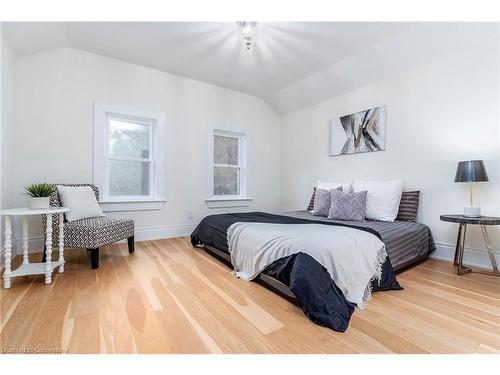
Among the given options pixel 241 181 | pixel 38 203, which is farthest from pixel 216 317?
pixel 241 181

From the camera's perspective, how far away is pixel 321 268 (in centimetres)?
151

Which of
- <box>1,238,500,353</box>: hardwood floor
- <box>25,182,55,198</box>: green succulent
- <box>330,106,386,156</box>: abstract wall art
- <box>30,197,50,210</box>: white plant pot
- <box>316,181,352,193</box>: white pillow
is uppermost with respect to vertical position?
<box>330,106,386,156</box>: abstract wall art

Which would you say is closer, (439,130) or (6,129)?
(6,129)

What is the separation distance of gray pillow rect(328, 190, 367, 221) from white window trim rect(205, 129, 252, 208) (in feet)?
5.92

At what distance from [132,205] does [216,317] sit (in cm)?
241

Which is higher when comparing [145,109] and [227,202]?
[145,109]

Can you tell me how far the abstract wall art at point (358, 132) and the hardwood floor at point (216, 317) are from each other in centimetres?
179

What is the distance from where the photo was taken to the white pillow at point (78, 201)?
98.1 inches

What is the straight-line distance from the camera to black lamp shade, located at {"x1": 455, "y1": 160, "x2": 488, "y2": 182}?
2.14 metres

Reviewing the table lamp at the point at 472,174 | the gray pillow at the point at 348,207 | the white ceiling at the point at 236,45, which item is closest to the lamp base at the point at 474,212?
the table lamp at the point at 472,174

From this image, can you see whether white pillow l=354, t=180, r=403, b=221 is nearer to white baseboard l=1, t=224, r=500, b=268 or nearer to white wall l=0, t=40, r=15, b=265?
white baseboard l=1, t=224, r=500, b=268

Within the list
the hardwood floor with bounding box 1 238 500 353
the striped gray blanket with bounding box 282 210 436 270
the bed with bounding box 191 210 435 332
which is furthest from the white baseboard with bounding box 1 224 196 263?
the striped gray blanket with bounding box 282 210 436 270

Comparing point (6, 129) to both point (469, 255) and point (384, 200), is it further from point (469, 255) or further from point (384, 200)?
point (469, 255)

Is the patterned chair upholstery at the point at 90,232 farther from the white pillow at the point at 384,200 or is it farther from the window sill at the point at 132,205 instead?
the white pillow at the point at 384,200
